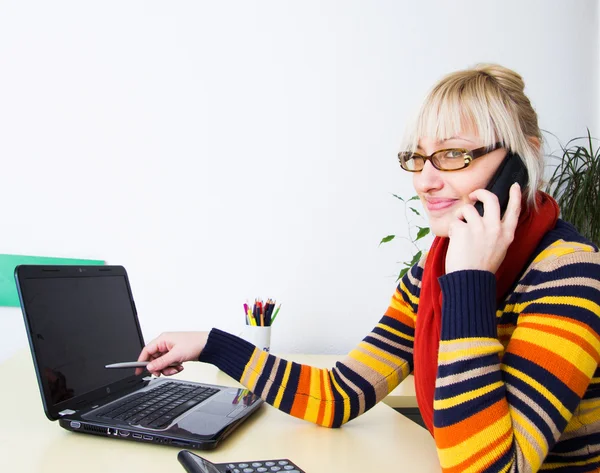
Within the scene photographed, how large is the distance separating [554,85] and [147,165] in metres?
1.42

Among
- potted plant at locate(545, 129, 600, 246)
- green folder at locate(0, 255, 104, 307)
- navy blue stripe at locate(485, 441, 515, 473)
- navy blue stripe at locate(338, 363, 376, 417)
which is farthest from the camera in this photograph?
potted plant at locate(545, 129, 600, 246)

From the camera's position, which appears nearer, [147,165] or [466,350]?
[466,350]

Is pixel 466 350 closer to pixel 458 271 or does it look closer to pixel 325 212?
pixel 458 271

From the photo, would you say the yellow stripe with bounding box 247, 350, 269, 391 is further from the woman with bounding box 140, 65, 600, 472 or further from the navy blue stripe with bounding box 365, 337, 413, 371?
the navy blue stripe with bounding box 365, 337, 413, 371

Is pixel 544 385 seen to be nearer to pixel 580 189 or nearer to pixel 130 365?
pixel 130 365

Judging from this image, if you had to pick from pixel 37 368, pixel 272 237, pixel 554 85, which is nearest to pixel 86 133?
pixel 272 237

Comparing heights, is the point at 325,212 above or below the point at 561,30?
below

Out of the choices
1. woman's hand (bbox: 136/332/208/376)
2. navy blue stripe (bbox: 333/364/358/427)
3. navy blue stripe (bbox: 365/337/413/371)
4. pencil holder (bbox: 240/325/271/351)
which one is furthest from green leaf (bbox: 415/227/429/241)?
woman's hand (bbox: 136/332/208/376)

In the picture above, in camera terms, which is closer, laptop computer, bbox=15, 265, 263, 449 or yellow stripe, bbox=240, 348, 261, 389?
laptop computer, bbox=15, 265, 263, 449

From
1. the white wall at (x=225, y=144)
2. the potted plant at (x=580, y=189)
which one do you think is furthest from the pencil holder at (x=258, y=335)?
A: the potted plant at (x=580, y=189)

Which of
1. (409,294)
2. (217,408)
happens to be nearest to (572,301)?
(409,294)

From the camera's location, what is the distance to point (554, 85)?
183 centimetres

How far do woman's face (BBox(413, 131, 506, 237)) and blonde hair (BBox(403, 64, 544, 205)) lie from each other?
1 centimetres

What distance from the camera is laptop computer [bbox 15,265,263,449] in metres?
0.78
